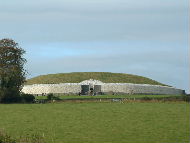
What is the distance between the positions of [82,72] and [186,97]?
310 feet

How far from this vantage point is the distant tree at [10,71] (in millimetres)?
77875

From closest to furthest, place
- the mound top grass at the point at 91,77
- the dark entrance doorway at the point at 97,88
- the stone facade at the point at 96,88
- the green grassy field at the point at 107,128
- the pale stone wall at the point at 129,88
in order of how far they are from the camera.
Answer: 1. the green grassy field at the point at 107,128
2. the pale stone wall at the point at 129,88
3. the stone facade at the point at 96,88
4. the dark entrance doorway at the point at 97,88
5. the mound top grass at the point at 91,77

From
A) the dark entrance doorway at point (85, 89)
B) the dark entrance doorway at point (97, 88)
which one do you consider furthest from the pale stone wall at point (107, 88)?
the dark entrance doorway at point (85, 89)

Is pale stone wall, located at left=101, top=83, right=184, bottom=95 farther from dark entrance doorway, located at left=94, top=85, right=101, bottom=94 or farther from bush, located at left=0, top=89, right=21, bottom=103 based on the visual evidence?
bush, located at left=0, top=89, right=21, bottom=103

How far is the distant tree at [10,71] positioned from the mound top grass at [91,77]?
74852 millimetres

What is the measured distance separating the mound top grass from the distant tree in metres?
74.9

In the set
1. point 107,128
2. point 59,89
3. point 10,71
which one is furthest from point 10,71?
point 59,89

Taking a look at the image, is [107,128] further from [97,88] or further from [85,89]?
[85,89]

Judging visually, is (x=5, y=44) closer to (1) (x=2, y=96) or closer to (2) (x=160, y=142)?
(1) (x=2, y=96)

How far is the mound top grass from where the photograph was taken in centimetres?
15838

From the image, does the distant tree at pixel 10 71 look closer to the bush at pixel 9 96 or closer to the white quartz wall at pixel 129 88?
the bush at pixel 9 96

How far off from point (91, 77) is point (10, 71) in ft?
271

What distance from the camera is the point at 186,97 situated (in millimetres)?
75250

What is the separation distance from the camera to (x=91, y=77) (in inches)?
6358
